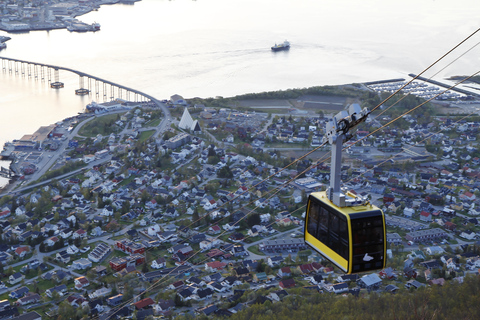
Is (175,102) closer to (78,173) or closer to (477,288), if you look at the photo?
(78,173)

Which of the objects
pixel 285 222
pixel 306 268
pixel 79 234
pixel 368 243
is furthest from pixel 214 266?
pixel 368 243

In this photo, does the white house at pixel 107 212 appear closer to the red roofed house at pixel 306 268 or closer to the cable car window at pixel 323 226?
the red roofed house at pixel 306 268

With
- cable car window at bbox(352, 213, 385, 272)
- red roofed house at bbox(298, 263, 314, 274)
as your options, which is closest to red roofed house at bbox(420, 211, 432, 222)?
red roofed house at bbox(298, 263, 314, 274)

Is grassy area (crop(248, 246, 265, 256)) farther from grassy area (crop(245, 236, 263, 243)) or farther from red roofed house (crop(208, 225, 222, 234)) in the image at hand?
red roofed house (crop(208, 225, 222, 234))

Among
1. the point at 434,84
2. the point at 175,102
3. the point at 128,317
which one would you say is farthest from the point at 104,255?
the point at 434,84

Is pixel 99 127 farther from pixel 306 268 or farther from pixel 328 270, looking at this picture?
pixel 328 270
